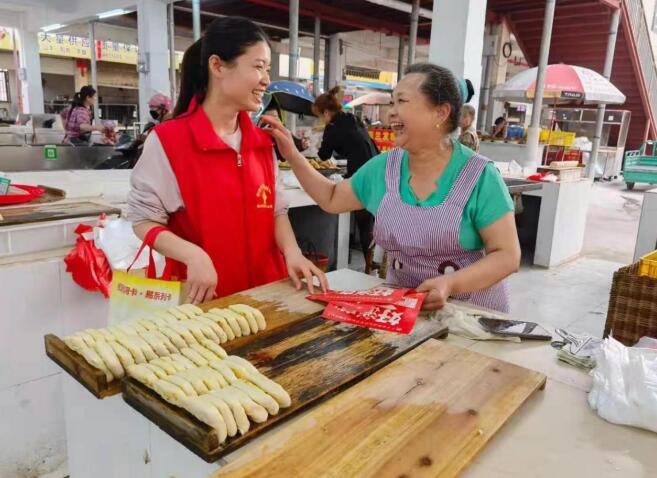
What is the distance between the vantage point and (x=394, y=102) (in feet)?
5.67

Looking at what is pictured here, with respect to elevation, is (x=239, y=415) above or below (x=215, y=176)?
below

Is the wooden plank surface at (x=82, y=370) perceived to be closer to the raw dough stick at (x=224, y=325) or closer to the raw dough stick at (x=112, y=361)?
the raw dough stick at (x=112, y=361)

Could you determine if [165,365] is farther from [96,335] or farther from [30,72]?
[30,72]

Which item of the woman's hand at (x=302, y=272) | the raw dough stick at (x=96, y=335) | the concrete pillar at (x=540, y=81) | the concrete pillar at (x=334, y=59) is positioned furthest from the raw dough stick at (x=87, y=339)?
the concrete pillar at (x=334, y=59)

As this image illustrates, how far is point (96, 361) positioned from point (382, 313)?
0.72 meters

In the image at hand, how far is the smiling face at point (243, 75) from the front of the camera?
1.58 m

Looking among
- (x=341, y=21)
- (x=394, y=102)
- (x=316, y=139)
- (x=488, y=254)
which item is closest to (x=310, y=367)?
(x=488, y=254)

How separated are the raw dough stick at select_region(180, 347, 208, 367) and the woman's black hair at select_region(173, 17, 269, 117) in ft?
2.99

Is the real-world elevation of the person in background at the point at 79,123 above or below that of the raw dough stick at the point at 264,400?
above

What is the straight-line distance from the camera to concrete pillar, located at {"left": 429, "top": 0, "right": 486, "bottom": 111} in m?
5.04

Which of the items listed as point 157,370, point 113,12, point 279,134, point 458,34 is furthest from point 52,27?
point 157,370

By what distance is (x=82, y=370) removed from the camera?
40.9 inches

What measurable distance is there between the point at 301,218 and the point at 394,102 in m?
3.00

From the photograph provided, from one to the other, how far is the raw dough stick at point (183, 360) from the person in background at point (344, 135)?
3653 mm
